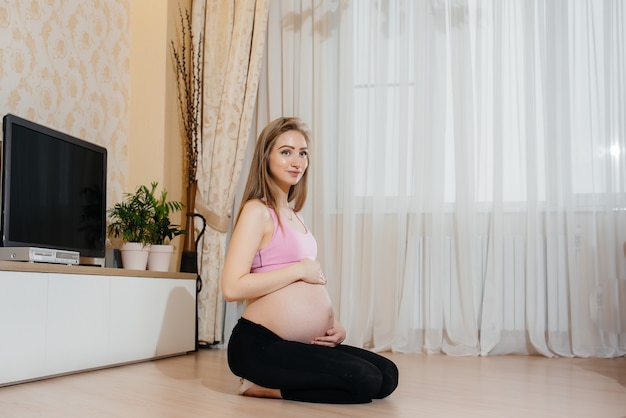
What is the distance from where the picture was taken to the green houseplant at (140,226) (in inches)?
148

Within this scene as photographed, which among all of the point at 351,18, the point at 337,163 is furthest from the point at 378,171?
the point at 351,18

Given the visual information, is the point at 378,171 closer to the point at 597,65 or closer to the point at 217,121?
Result: the point at 217,121

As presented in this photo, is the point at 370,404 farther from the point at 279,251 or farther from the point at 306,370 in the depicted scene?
the point at 279,251

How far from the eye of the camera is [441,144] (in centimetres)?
410

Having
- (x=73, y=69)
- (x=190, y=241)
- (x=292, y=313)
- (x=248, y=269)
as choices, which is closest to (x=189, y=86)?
(x=73, y=69)

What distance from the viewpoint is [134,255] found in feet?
12.3

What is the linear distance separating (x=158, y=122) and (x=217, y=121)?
360mm

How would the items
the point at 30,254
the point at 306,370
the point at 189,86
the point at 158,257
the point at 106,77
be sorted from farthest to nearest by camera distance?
the point at 189,86
the point at 106,77
the point at 158,257
the point at 30,254
the point at 306,370

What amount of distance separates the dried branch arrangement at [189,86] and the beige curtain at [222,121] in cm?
5

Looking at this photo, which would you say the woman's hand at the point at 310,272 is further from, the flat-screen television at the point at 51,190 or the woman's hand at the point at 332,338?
the flat-screen television at the point at 51,190

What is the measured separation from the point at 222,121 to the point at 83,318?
5.59 feet

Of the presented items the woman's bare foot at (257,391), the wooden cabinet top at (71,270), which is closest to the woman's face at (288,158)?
the woman's bare foot at (257,391)

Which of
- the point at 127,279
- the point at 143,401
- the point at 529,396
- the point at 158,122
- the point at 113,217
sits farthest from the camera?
the point at 158,122

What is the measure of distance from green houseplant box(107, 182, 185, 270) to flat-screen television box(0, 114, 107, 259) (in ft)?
0.67
